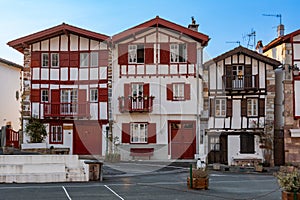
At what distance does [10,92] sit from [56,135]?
7.51 m

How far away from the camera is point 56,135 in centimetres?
2905

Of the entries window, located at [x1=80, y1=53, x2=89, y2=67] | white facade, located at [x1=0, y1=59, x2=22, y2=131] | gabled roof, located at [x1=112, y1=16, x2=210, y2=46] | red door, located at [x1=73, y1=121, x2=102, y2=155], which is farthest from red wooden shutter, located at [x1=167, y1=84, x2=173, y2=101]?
white facade, located at [x1=0, y1=59, x2=22, y2=131]

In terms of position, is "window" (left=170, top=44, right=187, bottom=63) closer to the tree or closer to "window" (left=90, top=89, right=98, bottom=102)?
"window" (left=90, top=89, right=98, bottom=102)

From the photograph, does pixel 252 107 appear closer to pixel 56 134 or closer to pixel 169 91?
pixel 169 91

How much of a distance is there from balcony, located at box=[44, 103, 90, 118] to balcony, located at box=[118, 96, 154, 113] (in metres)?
2.19

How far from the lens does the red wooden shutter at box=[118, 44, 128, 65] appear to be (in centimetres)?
2889

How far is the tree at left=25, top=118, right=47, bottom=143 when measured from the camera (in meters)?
27.6

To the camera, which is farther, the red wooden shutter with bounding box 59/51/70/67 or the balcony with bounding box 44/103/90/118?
the red wooden shutter with bounding box 59/51/70/67

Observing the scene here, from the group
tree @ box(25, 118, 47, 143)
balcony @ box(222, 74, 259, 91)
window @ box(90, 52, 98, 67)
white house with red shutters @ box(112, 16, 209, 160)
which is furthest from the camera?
window @ box(90, 52, 98, 67)

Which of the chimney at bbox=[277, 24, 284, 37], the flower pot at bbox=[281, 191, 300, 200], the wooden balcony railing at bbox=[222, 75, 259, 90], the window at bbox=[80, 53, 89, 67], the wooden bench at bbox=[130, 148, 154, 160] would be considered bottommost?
the wooden bench at bbox=[130, 148, 154, 160]

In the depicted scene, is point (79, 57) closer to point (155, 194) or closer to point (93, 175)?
point (93, 175)

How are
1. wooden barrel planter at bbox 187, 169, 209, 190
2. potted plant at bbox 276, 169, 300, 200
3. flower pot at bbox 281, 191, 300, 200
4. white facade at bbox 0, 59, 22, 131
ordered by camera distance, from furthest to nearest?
white facade at bbox 0, 59, 22, 131 < wooden barrel planter at bbox 187, 169, 209, 190 < potted plant at bbox 276, 169, 300, 200 < flower pot at bbox 281, 191, 300, 200

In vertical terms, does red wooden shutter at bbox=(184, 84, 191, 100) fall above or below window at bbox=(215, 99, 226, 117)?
above

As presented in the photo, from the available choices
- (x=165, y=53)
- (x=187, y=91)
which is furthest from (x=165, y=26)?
(x=187, y=91)
